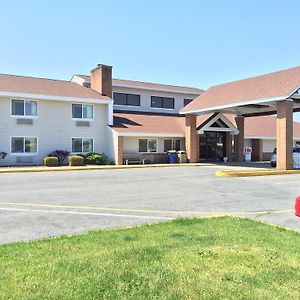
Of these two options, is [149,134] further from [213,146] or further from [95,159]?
[213,146]

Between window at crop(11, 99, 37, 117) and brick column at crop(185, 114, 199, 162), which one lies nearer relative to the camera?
window at crop(11, 99, 37, 117)

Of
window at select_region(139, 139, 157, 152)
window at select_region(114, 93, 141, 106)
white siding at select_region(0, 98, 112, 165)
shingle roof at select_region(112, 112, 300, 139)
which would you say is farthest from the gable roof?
window at select_region(139, 139, 157, 152)

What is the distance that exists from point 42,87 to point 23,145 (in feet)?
17.9

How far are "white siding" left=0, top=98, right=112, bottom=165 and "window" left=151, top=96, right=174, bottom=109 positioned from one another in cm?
1054

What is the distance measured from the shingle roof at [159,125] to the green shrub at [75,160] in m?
4.05

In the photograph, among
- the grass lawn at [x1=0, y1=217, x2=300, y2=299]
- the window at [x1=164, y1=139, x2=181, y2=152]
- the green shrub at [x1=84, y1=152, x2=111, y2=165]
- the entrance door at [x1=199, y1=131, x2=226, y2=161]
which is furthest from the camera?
the entrance door at [x1=199, y1=131, x2=226, y2=161]

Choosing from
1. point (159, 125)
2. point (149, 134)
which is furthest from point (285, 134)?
point (159, 125)

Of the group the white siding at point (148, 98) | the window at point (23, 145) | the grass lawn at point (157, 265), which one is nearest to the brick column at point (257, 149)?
the white siding at point (148, 98)

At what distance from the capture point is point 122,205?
Answer: 34.5 feet

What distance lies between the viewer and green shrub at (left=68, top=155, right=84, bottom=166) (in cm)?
2734

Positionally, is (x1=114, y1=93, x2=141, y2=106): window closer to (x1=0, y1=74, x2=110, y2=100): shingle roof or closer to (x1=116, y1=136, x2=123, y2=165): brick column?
(x1=0, y1=74, x2=110, y2=100): shingle roof

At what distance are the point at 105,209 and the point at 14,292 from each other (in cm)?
588

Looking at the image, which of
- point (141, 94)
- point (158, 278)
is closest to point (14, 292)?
point (158, 278)

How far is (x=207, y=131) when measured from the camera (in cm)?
3431
